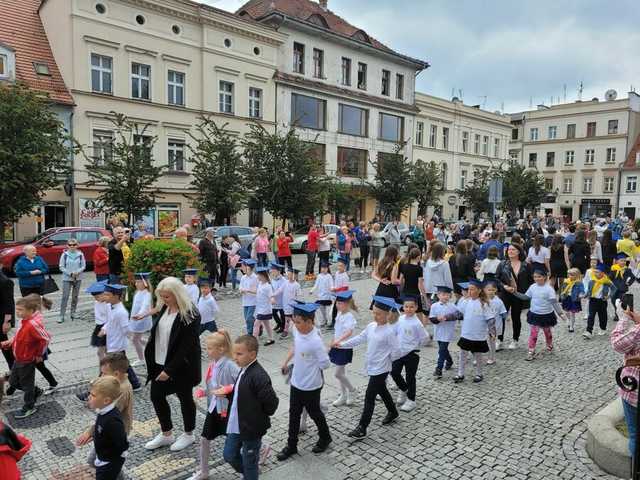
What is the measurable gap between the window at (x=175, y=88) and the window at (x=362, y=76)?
48.4 ft

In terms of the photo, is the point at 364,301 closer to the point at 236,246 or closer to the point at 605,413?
the point at 236,246

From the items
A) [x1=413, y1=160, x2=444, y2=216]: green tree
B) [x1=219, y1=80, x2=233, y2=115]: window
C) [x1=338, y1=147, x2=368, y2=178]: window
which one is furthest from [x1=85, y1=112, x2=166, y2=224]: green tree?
[x1=413, y1=160, x2=444, y2=216]: green tree

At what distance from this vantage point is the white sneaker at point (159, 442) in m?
5.01

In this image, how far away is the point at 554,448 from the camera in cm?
513

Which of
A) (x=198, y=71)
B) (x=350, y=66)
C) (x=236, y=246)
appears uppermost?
(x=350, y=66)

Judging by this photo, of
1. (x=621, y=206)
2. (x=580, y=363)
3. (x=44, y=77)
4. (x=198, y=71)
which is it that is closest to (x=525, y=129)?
(x=621, y=206)

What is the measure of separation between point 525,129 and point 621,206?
48.5 feet

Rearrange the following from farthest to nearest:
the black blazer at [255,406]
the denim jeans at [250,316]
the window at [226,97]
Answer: the window at [226,97]
the denim jeans at [250,316]
the black blazer at [255,406]

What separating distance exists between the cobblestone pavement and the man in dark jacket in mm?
548

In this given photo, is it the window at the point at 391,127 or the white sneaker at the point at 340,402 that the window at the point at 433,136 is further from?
the white sneaker at the point at 340,402

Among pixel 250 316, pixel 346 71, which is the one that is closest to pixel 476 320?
pixel 250 316

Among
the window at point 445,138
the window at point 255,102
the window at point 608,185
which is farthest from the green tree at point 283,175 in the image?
the window at point 608,185

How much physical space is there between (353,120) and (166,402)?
33.0 meters

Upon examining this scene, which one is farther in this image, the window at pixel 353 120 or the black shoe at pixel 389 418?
the window at pixel 353 120
